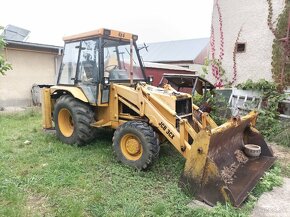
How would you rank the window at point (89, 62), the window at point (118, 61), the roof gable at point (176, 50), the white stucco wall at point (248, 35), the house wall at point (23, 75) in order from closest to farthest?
the window at point (89, 62), the window at point (118, 61), the white stucco wall at point (248, 35), the house wall at point (23, 75), the roof gable at point (176, 50)

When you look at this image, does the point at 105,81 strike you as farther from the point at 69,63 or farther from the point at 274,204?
the point at 274,204

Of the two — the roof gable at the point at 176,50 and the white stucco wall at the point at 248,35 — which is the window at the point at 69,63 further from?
the roof gable at the point at 176,50

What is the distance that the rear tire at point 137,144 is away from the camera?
3986 millimetres

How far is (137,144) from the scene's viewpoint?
4156 mm

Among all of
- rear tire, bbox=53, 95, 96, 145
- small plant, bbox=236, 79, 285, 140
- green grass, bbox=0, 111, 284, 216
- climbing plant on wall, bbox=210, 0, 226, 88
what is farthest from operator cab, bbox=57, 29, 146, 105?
climbing plant on wall, bbox=210, 0, 226, 88

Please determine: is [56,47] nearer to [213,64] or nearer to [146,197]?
[213,64]

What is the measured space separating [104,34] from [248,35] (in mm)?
5203

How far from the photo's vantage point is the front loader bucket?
10.4ft

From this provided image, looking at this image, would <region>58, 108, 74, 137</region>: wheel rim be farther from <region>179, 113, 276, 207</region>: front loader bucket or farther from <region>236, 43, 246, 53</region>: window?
<region>236, 43, 246, 53</region>: window

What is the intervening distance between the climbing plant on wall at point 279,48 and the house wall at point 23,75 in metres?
8.78

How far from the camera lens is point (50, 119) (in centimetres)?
585

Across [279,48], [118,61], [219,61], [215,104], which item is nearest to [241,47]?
[219,61]

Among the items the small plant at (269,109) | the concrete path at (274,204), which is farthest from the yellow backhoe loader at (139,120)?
the small plant at (269,109)

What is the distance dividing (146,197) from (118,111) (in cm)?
193
